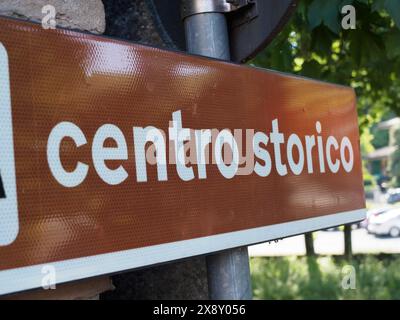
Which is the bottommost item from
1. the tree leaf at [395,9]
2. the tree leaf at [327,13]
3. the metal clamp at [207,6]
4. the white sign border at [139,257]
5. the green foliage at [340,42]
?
the white sign border at [139,257]

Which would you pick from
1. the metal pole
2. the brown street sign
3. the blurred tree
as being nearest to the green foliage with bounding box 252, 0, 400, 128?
the blurred tree

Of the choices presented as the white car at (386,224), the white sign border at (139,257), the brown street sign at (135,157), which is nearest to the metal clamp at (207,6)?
the brown street sign at (135,157)

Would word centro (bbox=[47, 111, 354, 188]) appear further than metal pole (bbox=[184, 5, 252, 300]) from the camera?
No

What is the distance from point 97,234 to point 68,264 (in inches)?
3.7

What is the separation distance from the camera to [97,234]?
124 centimetres

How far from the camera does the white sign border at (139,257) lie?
3.64ft

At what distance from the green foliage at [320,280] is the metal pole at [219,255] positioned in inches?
221

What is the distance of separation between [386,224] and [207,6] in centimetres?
1943

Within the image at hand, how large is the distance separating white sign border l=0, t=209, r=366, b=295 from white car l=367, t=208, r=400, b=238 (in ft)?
62.3

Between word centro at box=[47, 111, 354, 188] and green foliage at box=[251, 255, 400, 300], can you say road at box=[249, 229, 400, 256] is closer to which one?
green foliage at box=[251, 255, 400, 300]

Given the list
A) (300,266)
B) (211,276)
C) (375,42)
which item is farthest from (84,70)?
(300,266)

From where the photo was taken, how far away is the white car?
64.7 ft

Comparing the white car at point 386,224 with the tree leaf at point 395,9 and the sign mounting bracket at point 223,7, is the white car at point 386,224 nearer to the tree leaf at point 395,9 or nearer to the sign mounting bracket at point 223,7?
the tree leaf at point 395,9

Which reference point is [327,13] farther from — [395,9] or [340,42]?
[340,42]
